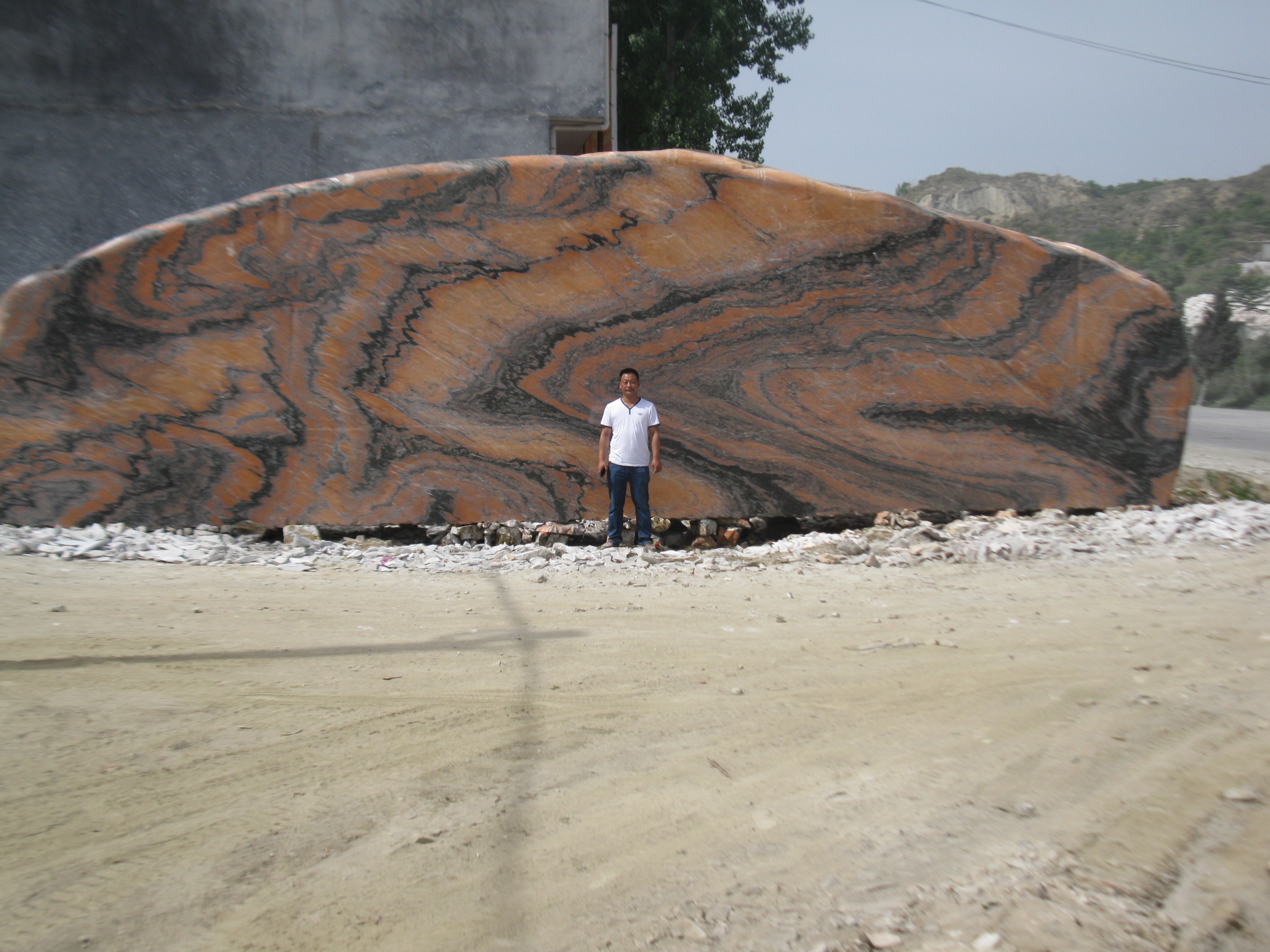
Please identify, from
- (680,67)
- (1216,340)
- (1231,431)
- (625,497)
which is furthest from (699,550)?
(1216,340)

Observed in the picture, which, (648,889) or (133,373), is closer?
(648,889)

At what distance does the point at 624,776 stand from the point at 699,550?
3554mm

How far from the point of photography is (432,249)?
592cm

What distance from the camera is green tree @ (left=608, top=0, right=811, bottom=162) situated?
55.0 feet

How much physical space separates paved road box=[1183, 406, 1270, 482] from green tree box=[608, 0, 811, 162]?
9.27m

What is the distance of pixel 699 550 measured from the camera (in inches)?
237

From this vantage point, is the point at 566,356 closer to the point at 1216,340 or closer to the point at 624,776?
the point at 624,776

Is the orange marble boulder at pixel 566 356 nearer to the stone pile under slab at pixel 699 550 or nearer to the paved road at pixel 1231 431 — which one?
the stone pile under slab at pixel 699 550

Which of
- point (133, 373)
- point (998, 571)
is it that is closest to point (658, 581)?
point (998, 571)

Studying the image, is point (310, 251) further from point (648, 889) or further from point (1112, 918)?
point (1112, 918)

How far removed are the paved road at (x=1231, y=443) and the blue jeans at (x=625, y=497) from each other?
3857 mm

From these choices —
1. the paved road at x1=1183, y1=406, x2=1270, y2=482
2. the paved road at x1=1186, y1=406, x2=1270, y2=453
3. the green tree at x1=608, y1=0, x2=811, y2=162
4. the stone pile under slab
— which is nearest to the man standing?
the stone pile under slab

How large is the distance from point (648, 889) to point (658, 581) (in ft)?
9.58

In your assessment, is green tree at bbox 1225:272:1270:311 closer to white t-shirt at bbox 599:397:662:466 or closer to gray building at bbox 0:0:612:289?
gray building at bbox 0:0:612:289
